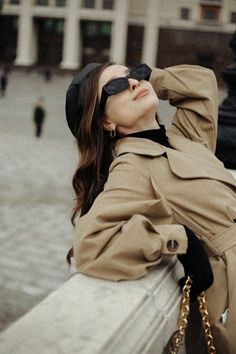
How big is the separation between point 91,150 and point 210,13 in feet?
157

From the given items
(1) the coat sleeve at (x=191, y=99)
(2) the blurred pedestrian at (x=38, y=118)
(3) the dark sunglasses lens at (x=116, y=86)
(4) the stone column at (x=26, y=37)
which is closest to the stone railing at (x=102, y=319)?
(3) the dark sunglasses lens at (x=116, y=86)

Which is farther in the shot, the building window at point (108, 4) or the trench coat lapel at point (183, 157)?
the building window at point (108, 4)

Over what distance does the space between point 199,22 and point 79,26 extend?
398 inches

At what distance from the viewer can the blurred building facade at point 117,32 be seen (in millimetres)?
47969

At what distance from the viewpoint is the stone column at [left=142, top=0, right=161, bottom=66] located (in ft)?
159

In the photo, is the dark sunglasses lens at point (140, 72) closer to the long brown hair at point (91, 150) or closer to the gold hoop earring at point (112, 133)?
the long brown hair at point (91, 150)

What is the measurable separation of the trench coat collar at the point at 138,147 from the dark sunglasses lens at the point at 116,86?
0.21 metres

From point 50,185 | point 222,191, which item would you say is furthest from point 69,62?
point 222,191

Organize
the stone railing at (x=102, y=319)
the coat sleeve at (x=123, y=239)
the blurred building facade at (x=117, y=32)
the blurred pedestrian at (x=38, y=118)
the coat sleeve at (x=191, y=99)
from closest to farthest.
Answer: the stone railing at (x=102, y=319) → the coat sleeve at (x=123, y=239) → the coat sleeve at (x=191, y=99) → the blurred pedestrian at (x=38, y=118) → the blurred building facade at (x=117, y=32)

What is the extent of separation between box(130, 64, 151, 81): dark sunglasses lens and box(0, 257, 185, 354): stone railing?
812 millimetres

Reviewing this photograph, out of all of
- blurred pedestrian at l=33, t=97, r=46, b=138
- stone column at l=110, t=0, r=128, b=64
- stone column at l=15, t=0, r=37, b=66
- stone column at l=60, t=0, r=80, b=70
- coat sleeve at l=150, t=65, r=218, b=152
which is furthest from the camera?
stone column at l=15, t=0, r=37, b=66

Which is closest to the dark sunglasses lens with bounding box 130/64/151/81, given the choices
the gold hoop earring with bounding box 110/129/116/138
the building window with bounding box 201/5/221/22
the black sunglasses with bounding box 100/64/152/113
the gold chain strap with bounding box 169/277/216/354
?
the black sunglasses with bounding box 100/64/152/113

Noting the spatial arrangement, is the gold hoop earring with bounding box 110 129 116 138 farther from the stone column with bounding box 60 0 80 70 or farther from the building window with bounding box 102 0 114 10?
the building window with bounding box 102 0 114 10

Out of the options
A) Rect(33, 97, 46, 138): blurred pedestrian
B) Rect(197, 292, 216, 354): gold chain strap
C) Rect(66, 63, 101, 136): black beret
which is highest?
Rect(66, 63, 101, 136): black beret
